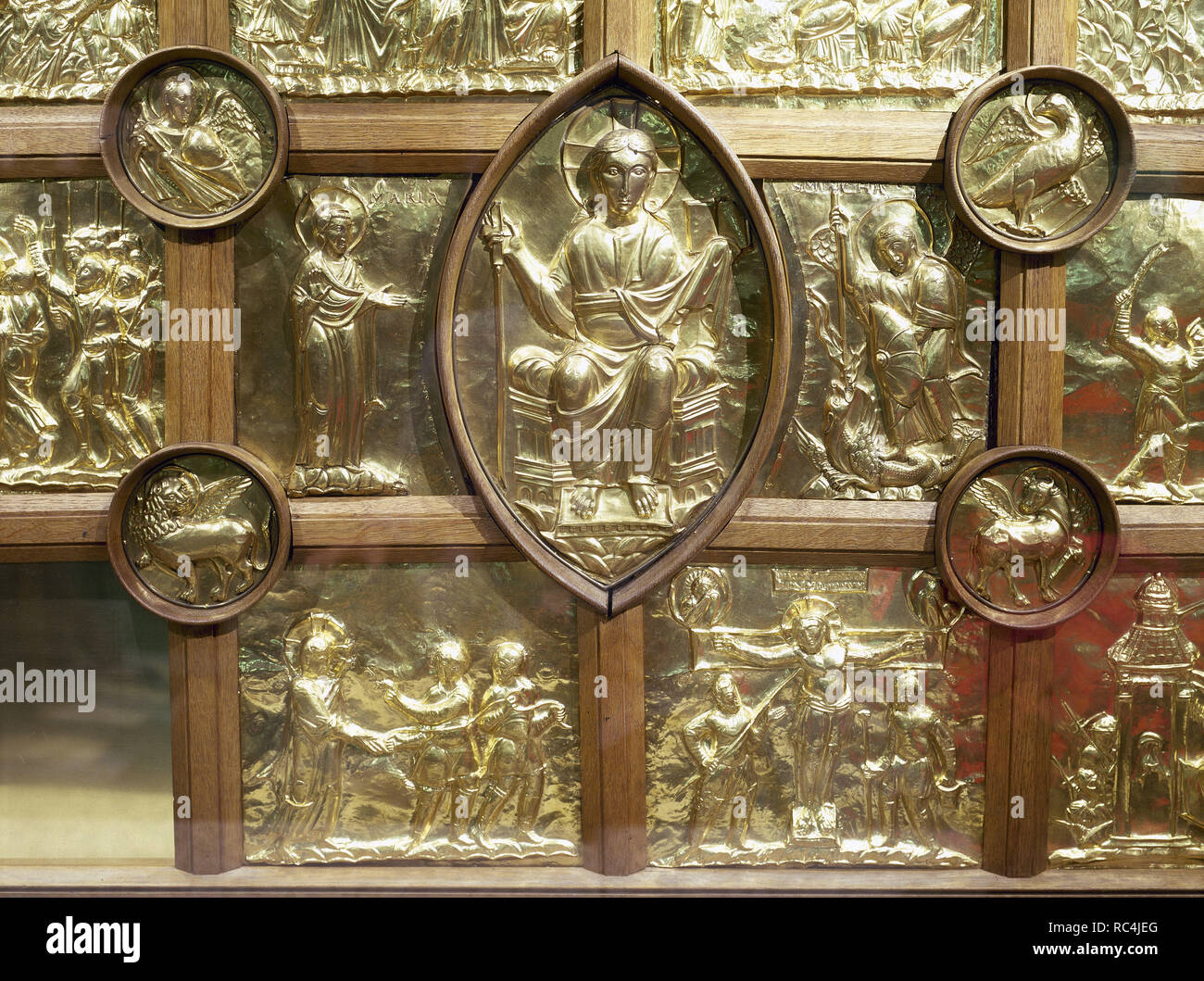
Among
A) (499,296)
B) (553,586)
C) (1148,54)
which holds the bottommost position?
(553,586)

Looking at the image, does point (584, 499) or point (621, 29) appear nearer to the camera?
point (621, 29)

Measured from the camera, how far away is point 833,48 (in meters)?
2.50

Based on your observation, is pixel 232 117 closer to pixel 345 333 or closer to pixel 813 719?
pixel 345 333

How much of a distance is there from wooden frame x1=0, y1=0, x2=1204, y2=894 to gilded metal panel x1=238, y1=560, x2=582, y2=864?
0.06 m

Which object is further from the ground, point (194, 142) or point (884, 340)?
point (194, 142)

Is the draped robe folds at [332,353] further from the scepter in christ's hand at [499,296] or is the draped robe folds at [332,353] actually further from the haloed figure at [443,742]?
the haloed figure at [443,742]

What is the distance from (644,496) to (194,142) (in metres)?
1.56

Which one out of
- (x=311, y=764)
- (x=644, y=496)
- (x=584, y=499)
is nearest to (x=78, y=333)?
(x=311, y=764)

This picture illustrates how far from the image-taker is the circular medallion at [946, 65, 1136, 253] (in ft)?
8.10

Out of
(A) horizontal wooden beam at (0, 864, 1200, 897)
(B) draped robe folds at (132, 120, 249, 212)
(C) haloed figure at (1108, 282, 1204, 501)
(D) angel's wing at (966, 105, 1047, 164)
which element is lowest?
(A) horizontal wooden beam at (0, 864, 1200, 897)

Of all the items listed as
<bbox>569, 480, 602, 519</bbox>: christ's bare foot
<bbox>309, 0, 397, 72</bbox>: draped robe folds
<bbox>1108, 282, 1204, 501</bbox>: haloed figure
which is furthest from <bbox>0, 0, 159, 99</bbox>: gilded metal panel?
<bbox>1108, 282, 1204, 501</bbox>: haloed figure

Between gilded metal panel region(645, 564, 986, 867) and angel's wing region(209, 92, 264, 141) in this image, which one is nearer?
angel's wing region(209, 92, 264, 141)

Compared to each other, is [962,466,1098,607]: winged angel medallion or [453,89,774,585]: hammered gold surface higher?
[453,89,774,585]: hammered gold surface

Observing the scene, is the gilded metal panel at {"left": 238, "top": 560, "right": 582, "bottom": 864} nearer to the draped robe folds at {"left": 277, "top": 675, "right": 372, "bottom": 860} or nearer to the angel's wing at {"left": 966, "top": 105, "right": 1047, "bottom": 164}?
the draped robe folds at {"left": 277, "top": 675, "right": 372, "bottom": 860}
